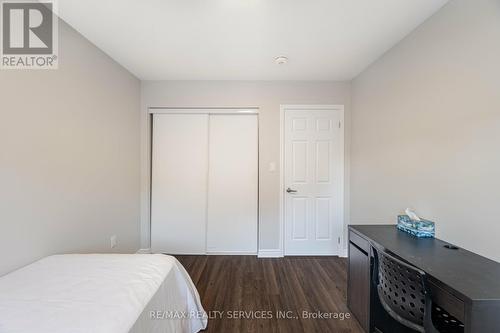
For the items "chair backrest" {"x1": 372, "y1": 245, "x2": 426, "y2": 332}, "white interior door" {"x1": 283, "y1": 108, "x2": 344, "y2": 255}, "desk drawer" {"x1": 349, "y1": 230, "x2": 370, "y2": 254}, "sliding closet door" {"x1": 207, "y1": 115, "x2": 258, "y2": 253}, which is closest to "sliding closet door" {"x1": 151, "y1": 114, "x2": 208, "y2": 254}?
"sliding closet door" {"x1": 207, "y1": 115, "x2": 258, "y2": 253}

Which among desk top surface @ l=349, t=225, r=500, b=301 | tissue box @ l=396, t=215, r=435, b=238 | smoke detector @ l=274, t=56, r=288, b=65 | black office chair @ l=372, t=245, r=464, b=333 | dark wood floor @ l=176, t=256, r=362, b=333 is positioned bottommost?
dark wood floor @ l=176, t=256, r=362, b=333

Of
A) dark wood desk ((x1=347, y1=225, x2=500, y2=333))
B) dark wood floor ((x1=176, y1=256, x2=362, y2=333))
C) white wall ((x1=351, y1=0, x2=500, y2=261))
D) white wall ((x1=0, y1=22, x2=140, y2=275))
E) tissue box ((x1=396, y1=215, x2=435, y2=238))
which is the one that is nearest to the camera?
dark wood desk ((x1=347, y1=225, x2=500, y2=333))

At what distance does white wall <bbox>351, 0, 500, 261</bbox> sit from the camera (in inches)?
50.3

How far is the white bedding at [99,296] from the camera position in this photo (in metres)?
0.93

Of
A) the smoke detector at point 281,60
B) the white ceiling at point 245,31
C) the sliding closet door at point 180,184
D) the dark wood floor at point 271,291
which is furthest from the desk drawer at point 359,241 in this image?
the sliding closet door at point 180,184

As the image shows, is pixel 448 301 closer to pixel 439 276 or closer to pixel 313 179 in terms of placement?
pixel 439 276

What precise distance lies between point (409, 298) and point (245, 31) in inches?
86.8

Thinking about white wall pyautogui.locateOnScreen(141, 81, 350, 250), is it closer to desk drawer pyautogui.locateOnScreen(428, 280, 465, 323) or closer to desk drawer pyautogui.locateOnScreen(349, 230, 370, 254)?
desk drawer pyautogui.locateOnScreen(349, 230, 370, 254)

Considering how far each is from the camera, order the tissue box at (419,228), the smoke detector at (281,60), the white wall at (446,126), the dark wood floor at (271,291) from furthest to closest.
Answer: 1. the smoke detector at (281,60)
2. the dark wood floor at (271,291)
3. the tissue box at (419,228)
4. the white wall at (446,126)

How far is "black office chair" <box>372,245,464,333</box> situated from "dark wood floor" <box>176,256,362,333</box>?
73 cm

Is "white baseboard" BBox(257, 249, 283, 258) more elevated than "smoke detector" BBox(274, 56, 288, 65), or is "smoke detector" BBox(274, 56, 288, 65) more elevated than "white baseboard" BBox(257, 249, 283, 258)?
"smoke detector" BBox(274, 56, 288, 65)

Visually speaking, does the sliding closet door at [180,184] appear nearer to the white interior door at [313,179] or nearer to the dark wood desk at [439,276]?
the white interior door at [313,179]

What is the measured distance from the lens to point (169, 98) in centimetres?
312

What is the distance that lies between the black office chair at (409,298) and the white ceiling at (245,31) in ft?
5.76
